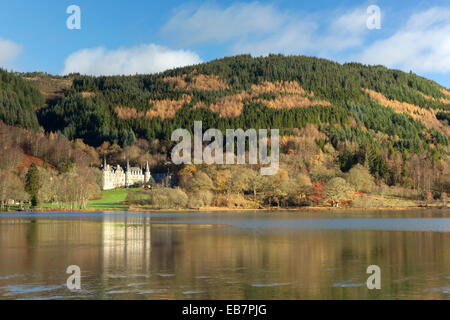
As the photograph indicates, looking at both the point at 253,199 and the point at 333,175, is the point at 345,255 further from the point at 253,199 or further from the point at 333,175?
the point at 333,175

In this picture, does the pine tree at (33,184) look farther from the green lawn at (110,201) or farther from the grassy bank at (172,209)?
→ the green lawn at (110,201)

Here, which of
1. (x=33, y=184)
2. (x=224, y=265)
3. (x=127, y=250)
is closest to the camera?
(x=224, y=265)

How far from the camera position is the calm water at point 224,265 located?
26.1 meters

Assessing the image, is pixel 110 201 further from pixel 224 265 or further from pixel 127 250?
pixel 224 265

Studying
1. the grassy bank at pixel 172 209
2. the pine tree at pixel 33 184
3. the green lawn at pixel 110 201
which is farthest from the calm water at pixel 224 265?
the green lawn at pixel 110 201

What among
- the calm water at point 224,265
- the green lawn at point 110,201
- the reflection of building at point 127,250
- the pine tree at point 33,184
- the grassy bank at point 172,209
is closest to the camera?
the calm water at point 224,265

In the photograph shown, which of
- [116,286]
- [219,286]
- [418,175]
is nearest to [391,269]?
[219,286]

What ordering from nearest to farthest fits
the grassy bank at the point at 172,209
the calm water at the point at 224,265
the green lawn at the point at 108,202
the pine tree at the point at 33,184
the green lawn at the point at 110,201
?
1. the calm water at the point at 224,265
2. the pine tree at the point at 33,184
3. the grassy bank at the point at 172,209
4. the green lawn at the point at 108,202
5. the green lawn at the point at 110,201

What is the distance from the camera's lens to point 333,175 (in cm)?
16300

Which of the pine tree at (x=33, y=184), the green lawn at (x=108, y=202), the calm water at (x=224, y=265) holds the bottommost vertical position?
the calm water at (x=224, y=265)

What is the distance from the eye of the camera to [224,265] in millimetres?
34625

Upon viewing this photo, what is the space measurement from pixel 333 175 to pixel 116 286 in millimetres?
140756

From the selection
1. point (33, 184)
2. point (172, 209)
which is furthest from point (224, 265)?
point (33, 184)

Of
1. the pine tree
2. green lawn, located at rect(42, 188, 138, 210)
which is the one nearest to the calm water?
the pine tree
